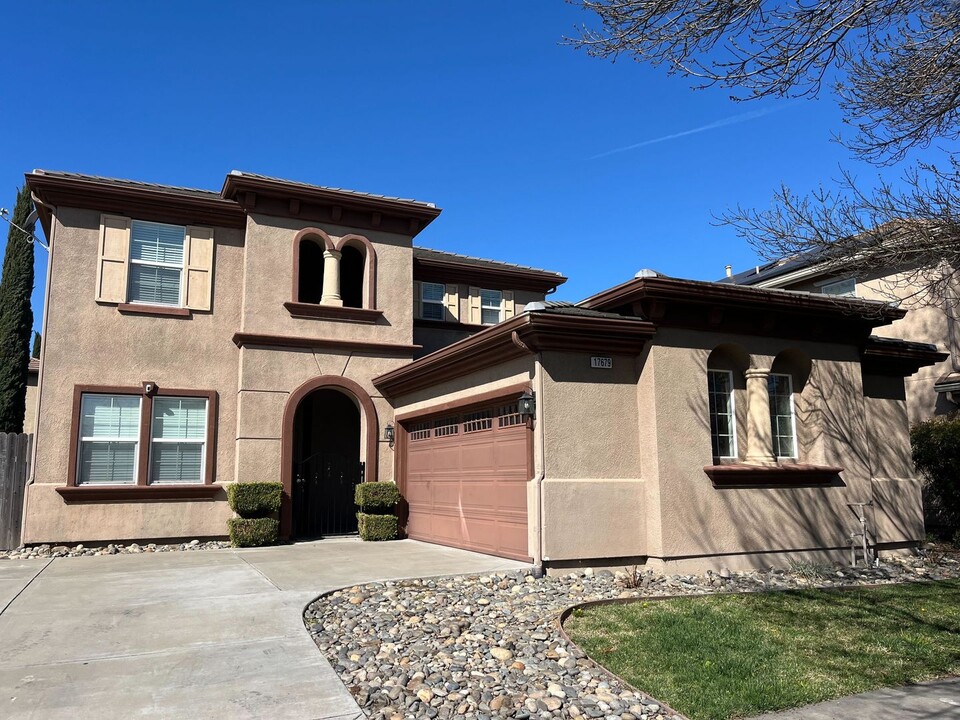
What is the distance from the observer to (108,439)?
13.9 metres

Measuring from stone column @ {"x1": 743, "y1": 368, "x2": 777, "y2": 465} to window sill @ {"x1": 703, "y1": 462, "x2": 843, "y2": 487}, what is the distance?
0.19 m

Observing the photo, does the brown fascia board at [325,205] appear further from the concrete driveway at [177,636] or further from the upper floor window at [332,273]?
the concrete driveway at [177,636]

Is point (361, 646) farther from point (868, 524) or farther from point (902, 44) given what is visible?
point (868, 524)

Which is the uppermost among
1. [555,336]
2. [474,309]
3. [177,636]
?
[474,309]

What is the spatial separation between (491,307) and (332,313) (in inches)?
197

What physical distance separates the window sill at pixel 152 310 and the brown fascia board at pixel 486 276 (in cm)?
564

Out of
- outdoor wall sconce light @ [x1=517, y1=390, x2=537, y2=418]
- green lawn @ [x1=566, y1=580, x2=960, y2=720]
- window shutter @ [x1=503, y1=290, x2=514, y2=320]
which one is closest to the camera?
green lawn @ [x1=566, y1=580, x2=960, y2=720]

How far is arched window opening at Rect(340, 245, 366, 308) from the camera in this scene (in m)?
17.3

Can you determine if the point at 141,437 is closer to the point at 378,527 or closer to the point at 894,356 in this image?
the point at 378,527

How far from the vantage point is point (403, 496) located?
15.6 m

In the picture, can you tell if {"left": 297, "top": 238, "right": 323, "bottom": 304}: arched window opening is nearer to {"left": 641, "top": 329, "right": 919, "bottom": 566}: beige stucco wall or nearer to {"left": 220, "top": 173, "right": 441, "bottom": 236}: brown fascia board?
{"left": 220, "top": 173, "right": 441, "bottom": 236}: brown fascia board

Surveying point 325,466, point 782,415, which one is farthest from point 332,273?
point 782,415

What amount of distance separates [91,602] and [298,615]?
9.08ft

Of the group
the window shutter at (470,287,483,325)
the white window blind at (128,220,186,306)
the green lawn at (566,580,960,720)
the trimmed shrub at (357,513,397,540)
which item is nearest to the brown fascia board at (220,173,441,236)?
the white window blind at (128,220,186,306)
